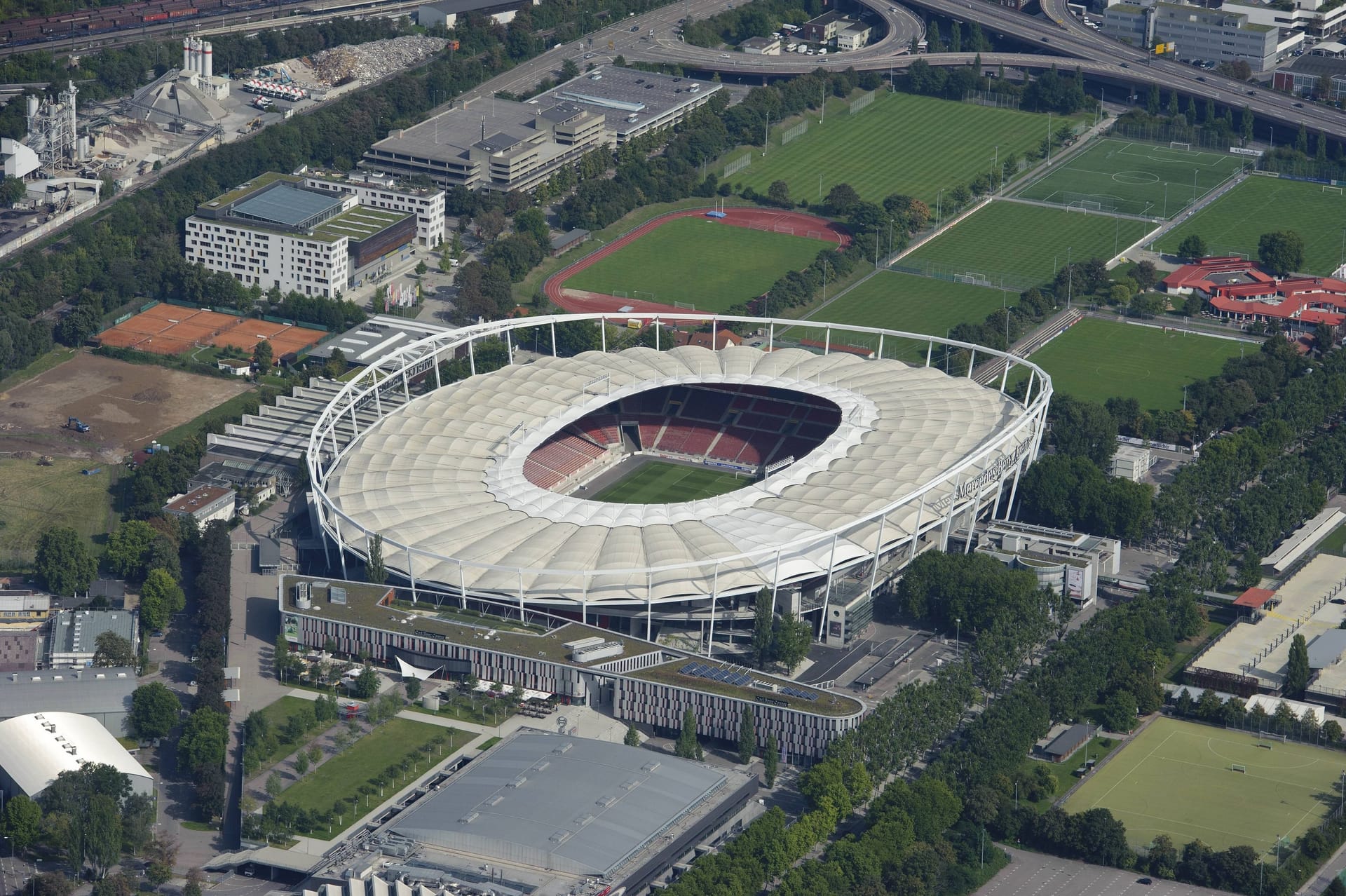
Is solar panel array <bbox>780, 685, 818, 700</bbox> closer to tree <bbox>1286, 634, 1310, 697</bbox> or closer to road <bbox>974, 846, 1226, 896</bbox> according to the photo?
road <bbox>974, 846, 1226, 896</bbox>

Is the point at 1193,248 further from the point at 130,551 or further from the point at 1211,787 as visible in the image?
the point at 130,551

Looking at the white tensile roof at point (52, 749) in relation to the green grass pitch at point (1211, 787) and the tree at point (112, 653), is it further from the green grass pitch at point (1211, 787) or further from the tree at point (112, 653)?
the green grass pitch at point (1211, 787)

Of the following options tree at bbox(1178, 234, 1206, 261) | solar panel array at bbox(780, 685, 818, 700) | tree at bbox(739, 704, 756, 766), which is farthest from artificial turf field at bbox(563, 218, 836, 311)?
tree at bbox(739, 704, 756, 766)

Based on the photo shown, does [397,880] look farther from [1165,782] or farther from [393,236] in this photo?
[393,236]

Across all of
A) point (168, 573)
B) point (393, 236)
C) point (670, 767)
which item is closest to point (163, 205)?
point (393, 236)

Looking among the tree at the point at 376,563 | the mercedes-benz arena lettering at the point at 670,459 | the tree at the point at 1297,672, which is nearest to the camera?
the tree at the point at 1297,672

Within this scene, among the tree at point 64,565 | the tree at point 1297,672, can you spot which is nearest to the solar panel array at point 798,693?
the tree at point 1297,672
